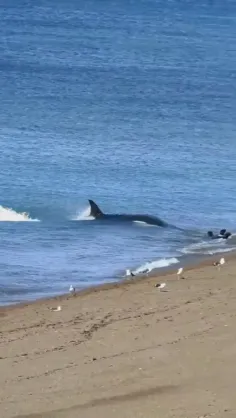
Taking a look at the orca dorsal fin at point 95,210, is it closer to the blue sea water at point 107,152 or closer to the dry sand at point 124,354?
the blue sea water at point 107,152

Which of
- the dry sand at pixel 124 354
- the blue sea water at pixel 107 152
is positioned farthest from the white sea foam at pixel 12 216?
the dry sand at pixel 124 354

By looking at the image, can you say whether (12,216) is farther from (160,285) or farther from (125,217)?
(160,285)

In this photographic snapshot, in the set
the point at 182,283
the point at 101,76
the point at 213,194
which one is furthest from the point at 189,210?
the point at 101,76

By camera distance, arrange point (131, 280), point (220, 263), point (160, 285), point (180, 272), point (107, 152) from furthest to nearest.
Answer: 1. point (107, 152)
2. point (220, 263)
3. point (180, 272)
4. point (131, 280)
5. point (160, 285)

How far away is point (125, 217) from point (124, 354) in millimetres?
13455

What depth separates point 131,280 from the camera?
26875 millimetres

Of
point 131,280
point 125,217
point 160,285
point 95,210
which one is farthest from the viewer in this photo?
point 95,210

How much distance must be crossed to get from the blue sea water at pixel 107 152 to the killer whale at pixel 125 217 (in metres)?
0.33

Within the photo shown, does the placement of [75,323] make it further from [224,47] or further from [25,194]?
[224,47]

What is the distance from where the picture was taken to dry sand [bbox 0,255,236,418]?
18.5 m

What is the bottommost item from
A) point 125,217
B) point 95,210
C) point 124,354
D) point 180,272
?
point 124,354

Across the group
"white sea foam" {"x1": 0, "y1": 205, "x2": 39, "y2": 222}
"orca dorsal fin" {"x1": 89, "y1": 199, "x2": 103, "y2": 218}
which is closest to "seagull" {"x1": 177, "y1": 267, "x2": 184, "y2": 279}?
"orca dorsal fin" {"x1": 89, "y1": 199, "x2": 103, "y2": 218}

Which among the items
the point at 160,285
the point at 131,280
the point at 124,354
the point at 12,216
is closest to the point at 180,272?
the point at 131,280

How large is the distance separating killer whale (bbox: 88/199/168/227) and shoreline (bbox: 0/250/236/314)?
388 centimetres
